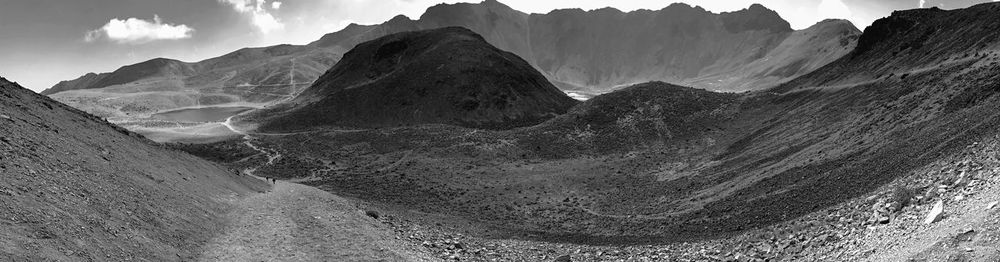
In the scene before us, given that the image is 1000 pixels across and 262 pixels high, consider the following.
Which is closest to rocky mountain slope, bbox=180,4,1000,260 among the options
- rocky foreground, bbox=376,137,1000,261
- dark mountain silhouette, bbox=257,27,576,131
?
rocky foreground, bbox=376,137,1000,261

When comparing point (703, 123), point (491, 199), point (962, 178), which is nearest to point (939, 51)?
point (703, 123)

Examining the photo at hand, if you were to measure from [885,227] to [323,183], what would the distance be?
136 ft

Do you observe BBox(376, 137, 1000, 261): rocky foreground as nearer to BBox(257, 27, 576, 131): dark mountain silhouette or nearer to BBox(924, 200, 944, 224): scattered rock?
BBox(924, 200, 944, 224): scattered rock

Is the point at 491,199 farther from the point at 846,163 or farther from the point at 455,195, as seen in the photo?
the point at 846,163

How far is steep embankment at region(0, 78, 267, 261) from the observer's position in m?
17.4

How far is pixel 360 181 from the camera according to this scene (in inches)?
1944

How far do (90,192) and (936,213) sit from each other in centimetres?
3009

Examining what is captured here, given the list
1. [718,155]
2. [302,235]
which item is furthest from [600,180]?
[302,235]

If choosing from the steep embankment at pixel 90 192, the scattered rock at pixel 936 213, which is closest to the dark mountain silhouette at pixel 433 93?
the steep embankment at pixel 90 192

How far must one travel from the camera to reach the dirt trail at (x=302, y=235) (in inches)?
906

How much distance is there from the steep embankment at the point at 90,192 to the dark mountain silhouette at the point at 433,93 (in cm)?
5639

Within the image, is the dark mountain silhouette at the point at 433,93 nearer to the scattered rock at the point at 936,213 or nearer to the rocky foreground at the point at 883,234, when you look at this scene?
the rocky foreground at the point at 883,234

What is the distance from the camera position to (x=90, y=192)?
71.6 ft

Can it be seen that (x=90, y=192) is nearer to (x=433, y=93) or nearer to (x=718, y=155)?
(x=718, y=155)
